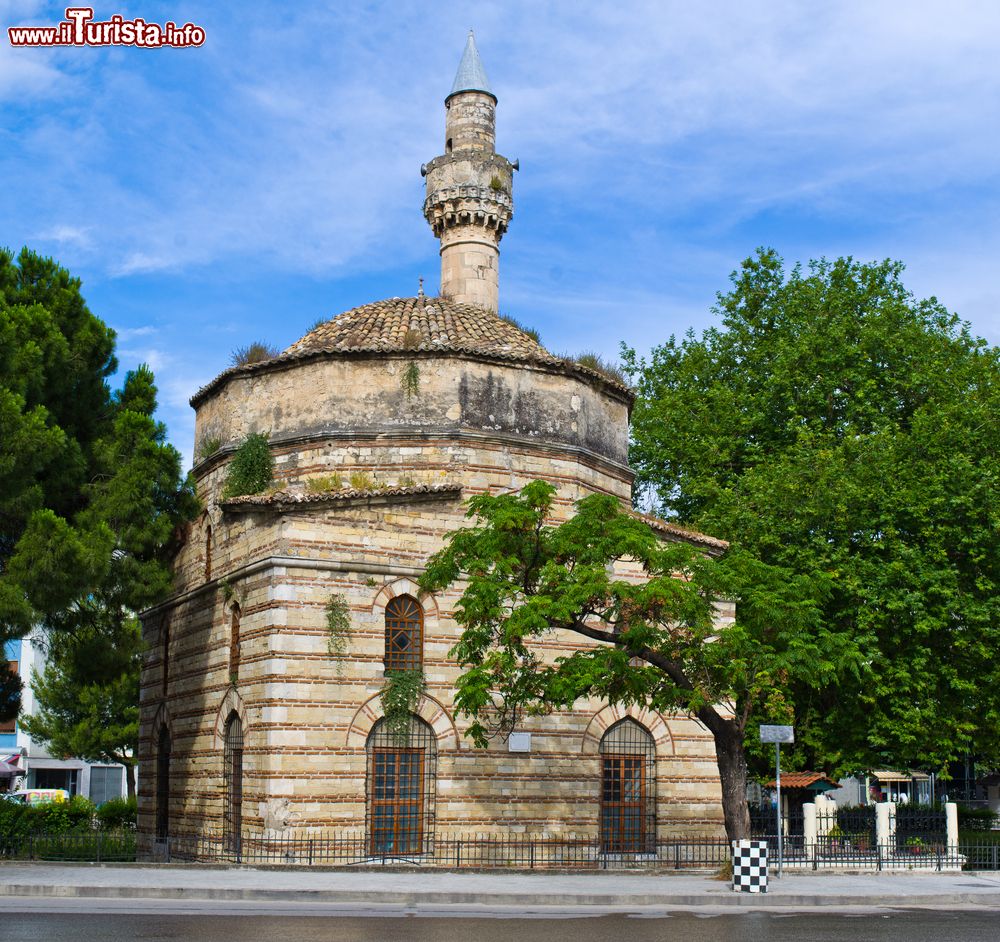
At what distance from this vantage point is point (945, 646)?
86.4 feet

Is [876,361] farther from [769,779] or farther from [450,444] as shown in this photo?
[450,444]

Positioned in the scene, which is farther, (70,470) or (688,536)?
(688,536)

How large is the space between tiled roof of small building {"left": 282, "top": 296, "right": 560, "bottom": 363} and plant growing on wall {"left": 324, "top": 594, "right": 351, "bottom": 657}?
5686mm

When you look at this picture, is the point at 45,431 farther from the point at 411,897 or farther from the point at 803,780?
the point at 803,780

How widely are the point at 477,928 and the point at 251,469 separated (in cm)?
1275

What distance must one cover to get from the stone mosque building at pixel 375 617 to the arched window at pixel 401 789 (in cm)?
3

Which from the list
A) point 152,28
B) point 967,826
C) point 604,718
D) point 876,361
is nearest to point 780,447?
point 876,361

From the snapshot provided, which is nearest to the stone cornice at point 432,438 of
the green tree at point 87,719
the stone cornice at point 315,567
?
the stone cornice at point 315,567

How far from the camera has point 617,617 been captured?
1806cm

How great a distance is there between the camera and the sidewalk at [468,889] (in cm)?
1484

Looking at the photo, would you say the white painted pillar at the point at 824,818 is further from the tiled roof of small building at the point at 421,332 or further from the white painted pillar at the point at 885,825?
the tiled roof of small building at the point at 421,332

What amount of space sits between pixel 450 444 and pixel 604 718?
240 inches

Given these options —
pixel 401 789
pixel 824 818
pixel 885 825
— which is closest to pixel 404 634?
pixel 401 789

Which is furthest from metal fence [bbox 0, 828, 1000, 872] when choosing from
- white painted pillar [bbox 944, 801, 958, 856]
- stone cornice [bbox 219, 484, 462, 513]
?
stone cornice [bbox 219, 484, 462, 513]
